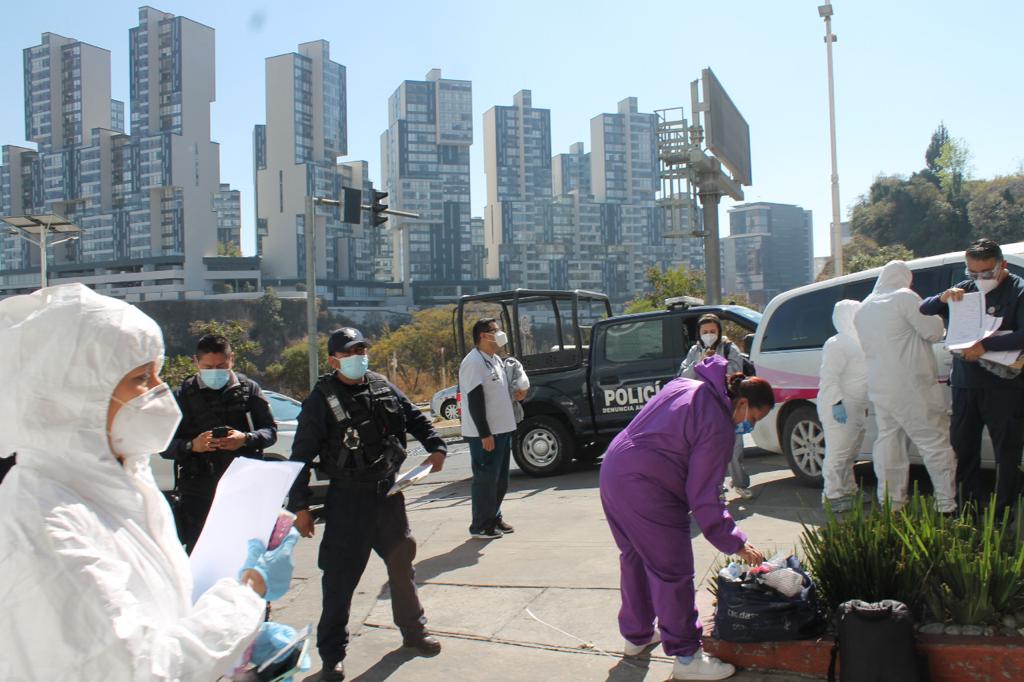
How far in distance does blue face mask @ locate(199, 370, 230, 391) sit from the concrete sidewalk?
5.11ft

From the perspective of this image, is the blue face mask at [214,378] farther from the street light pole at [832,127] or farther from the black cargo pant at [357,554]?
the street light pole at [832,127]

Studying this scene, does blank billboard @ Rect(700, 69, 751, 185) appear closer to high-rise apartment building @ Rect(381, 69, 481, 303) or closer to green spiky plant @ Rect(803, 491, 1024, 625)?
green spiky plant @ Rect(803, 491, 1024, 625)

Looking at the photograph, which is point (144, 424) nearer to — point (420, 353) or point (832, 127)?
point (832, 127)

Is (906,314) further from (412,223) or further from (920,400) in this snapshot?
(412,223)

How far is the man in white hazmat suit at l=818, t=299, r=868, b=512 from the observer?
21.6 ft

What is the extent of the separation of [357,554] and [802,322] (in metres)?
5.23

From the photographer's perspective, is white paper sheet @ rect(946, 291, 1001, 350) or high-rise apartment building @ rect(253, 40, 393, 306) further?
high-rise apartment building @ rect(253, 40, 393, 306)

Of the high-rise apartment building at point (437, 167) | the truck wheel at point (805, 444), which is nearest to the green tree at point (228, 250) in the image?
the high-rise apartment building at point (437, 167)

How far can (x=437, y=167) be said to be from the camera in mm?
180250

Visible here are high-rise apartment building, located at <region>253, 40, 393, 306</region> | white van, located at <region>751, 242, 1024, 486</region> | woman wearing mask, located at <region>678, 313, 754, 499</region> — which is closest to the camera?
woman wearing mask, located at <region>678, 313, 754, 499</region>

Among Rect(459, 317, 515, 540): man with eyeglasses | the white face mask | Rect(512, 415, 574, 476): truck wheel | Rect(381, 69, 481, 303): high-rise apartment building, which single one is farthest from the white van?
Rect(381, 69, 481, 303): high-rise apartment building

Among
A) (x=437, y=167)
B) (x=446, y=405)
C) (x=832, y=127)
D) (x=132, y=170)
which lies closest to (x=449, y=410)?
(x=446, y=405)

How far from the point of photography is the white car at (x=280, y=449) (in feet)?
31.2

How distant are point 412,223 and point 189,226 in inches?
1816
